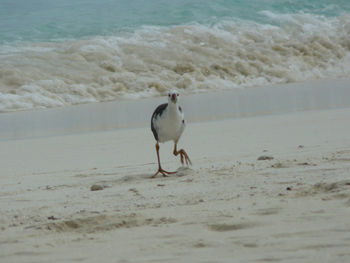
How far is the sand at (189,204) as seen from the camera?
8.74 ft

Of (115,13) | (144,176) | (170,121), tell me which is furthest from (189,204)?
(115,13)

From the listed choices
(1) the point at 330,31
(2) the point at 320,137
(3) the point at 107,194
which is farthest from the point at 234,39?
(3) the point at 107,194

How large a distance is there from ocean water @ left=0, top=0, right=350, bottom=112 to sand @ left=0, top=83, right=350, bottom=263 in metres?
12.9

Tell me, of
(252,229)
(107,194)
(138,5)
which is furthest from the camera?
(138,5)

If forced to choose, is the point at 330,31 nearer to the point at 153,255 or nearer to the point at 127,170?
the point at 127,170

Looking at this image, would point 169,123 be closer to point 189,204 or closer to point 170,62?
point 189,204

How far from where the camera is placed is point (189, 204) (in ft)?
12.1

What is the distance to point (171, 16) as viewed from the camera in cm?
3120

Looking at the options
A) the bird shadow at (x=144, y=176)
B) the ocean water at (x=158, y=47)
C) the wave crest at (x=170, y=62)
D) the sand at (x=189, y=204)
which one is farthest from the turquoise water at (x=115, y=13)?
the bird shadow at (x=144, y=176)

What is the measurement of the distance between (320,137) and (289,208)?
12.3 ft

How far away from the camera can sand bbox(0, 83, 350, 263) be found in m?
2.66

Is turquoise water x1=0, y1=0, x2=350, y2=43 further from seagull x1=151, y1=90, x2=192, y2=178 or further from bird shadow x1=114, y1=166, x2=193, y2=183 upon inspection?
bird shadow x1=114, y1=166, x2=193, y2=183

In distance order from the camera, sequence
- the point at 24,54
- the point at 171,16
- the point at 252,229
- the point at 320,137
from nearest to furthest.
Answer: the point at 252,229 → the point at 320,137 → the point at 24,54 → the point at 171,16

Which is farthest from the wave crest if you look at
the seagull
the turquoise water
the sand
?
the seagull
